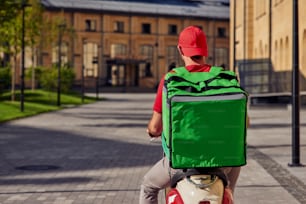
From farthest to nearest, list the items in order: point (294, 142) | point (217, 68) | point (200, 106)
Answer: point (294, 142), point (217, 68), point (200, 106)

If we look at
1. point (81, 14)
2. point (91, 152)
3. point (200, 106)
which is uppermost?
point (81, 14)

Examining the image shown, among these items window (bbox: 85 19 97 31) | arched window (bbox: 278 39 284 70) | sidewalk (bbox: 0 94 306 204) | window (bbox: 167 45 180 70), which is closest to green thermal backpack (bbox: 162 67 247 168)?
sidewalk (bbox: 0 94 306 204)

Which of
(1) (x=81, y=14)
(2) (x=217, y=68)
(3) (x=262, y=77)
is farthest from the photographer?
(1) (x=81, y=14)

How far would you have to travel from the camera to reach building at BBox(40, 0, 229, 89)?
94.1 metres

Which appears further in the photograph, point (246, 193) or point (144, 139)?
point (144, 139)

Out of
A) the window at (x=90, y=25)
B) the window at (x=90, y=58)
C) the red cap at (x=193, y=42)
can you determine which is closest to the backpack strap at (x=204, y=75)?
the red cap at (x=193, y=42)

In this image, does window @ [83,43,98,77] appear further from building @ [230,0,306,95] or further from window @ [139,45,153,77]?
building @ [230,0,306,95]

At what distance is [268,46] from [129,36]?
45.4 m

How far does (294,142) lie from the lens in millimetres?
12922

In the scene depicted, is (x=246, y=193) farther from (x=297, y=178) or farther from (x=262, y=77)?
(x=262, y=77)

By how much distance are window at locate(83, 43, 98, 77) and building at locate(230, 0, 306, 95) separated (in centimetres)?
3191

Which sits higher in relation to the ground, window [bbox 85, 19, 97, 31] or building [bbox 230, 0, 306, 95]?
window [bbox 85, 19, 97, 31]

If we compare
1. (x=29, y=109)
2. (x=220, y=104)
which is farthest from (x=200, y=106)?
(x=29, y=109)

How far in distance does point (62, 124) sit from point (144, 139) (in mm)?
7602
